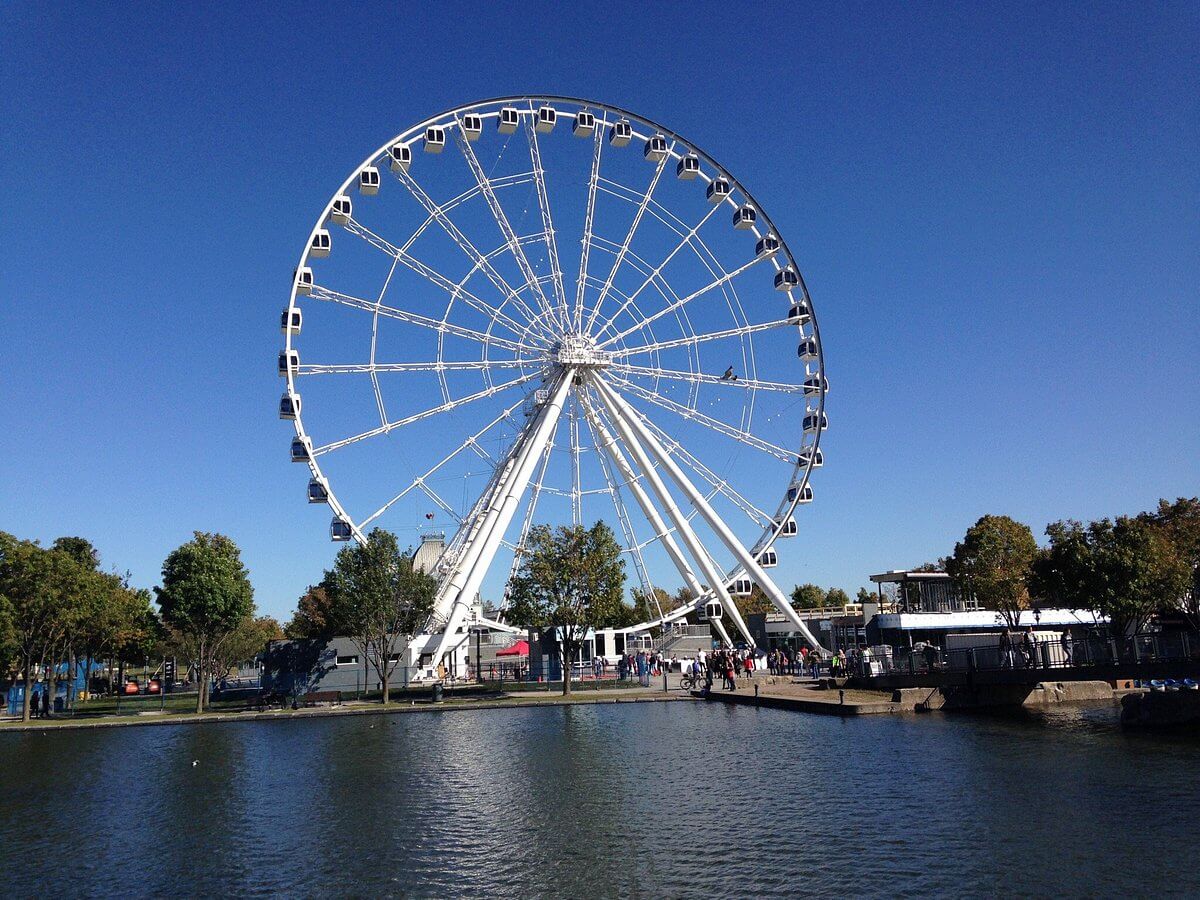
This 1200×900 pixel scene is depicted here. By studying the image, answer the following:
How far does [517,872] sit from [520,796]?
6403 millimetres

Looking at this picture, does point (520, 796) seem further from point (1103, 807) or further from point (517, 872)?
point (1103, 807)

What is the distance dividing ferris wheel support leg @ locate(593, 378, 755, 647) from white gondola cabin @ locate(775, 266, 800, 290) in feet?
38.2

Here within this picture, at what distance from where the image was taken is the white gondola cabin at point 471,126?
46.4 meters

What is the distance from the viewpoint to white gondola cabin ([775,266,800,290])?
53281mm

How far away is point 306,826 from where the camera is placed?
1930cm

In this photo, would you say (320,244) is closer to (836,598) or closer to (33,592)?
(33,592)

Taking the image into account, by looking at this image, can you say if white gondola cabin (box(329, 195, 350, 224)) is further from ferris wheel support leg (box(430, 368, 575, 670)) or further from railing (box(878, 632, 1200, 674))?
railing (box(878, 632, 1200, 674))

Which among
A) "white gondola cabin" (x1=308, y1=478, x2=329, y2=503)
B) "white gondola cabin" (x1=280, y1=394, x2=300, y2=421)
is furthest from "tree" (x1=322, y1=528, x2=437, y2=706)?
"white gondola cabin" (x1=280, y1=394, x2=300, y2=421)

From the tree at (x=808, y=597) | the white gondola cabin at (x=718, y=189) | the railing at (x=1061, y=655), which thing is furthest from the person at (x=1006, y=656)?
the tree at (x=808, y=597)

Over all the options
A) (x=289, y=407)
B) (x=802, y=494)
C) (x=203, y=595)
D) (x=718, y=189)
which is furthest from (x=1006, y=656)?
(x=203, y=595)

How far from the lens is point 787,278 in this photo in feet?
175

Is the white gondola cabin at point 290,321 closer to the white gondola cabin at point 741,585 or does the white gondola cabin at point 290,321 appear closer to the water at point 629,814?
the water at point 629,814

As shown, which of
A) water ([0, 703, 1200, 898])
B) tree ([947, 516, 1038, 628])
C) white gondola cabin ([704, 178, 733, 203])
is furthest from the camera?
tree ([947, 516, 1038, 628])

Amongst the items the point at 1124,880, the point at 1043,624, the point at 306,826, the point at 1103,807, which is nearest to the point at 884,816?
the point at 1103,807
